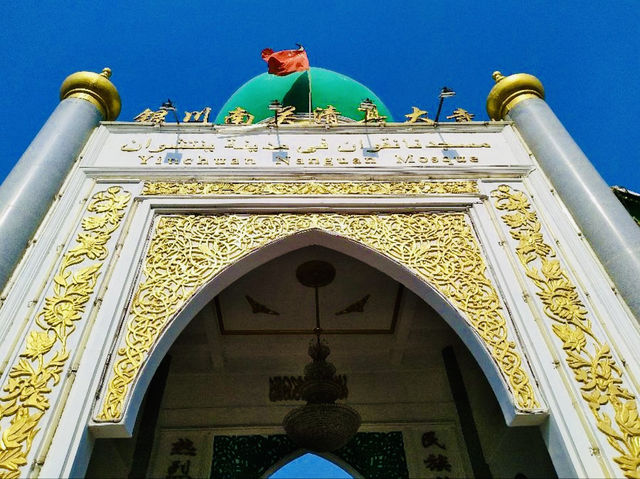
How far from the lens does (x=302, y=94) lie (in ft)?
20.0

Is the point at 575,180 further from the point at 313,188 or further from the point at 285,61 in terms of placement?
the point at 285,61

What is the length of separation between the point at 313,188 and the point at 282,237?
55 cm

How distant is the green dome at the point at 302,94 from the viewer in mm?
6059

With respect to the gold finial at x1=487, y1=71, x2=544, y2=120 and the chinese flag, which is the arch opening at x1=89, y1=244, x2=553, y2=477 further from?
the chinese flag

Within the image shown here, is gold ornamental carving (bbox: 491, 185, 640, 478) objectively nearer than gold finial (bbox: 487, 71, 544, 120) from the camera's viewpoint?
Yes

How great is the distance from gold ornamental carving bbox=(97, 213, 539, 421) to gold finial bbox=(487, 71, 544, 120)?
147cm

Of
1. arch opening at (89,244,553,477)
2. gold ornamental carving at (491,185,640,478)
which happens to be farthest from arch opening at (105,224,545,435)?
arch opening at (89,244,553,477)

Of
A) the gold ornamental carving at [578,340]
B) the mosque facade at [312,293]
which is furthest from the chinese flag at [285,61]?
the gold ornamental carving at [578,340]

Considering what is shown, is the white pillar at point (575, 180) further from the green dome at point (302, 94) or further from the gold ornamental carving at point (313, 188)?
the green dome at point (302, 94)

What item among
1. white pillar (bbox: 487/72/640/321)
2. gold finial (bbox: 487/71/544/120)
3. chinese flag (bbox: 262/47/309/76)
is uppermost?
chinese flag (bbox: 262/47/309/76)

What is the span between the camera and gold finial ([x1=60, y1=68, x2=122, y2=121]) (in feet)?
14.6

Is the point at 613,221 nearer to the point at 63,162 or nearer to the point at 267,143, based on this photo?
the point at 267,143

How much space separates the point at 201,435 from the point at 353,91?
4.23m

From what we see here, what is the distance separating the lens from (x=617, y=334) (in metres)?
2.93
